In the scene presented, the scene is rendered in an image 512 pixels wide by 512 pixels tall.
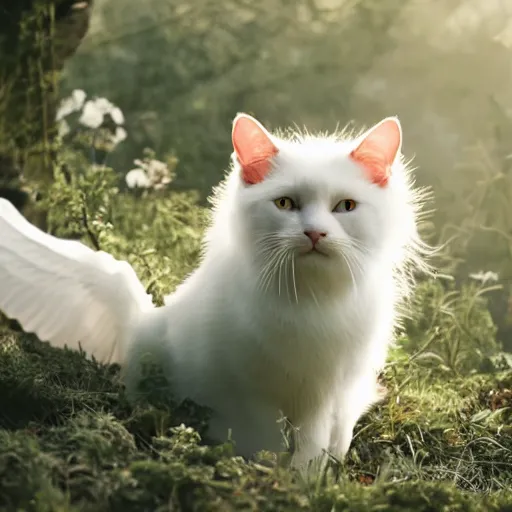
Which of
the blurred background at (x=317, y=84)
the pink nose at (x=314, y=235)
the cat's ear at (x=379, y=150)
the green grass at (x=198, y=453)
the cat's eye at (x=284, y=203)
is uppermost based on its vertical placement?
the blurred background at (x=317, y=84)

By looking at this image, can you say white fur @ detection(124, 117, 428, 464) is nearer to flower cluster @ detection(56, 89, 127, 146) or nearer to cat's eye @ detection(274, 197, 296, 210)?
cat's eye @ detection(274, 197, 296, 210)

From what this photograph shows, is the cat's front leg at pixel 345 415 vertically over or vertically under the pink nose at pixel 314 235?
under

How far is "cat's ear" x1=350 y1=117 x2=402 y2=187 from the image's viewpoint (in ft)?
5.65

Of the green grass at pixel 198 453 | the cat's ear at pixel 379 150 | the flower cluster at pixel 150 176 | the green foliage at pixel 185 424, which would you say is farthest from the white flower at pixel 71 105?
the cat's ear at pixel 379 150

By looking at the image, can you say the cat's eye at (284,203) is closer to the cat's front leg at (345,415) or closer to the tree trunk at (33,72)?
the cat's front leg at (345,415)

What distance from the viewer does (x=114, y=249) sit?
103 inches

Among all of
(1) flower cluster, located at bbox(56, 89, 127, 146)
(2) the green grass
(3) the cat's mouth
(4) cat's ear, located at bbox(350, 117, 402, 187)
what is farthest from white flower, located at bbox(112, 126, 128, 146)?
(3) the cat's mouth

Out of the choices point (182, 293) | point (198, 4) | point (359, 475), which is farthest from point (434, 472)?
point (198, 4)

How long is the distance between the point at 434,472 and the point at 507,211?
160cm

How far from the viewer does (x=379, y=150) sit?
1.74 m

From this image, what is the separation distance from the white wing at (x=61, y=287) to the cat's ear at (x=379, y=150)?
661mm

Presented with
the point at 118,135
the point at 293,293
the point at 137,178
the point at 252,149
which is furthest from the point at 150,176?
the point at 293,293

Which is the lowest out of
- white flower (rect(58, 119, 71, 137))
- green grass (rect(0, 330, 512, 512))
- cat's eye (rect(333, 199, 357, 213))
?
green grass (rect(0, 330, 512, 512))

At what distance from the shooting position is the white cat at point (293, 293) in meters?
1.65
